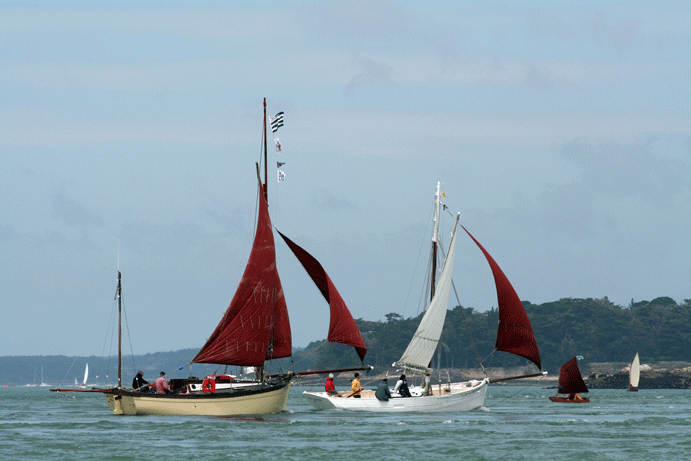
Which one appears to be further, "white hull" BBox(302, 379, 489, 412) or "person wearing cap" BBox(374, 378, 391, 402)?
"white hull" BBox(302, 379, 489, 412)

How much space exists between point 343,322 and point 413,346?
170 inches

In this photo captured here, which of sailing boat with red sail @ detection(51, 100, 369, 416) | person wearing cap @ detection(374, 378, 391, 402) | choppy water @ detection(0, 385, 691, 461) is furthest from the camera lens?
person wearing cap @ detection(374, 378, 391, 402)

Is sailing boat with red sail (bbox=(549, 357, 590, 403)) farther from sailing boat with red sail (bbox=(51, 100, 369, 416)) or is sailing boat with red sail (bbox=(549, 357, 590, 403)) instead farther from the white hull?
sailing boat with red sail (bbox=(51, 100, 369, 416))

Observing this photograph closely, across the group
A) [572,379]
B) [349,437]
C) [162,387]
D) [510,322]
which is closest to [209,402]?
[162,387]

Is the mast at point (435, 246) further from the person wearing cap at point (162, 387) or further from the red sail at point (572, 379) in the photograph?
the red sail at point (572, 379)

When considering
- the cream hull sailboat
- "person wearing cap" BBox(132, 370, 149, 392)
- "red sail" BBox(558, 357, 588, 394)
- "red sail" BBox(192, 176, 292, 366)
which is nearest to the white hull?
the cream hull sailboat

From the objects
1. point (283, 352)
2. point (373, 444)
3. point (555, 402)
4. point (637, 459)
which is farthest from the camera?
point (555, 402)

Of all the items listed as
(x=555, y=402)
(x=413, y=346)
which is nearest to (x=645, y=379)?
(x=555, y=402)

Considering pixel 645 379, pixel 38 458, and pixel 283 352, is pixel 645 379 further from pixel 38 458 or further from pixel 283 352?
pixel 38 458

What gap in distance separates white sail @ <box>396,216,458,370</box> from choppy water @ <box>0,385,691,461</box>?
3339 millimetres

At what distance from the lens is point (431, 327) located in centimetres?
5534

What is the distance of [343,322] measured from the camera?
174 ft

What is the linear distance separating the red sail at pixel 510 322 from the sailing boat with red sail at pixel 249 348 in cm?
829

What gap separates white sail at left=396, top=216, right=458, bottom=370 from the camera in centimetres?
5469
